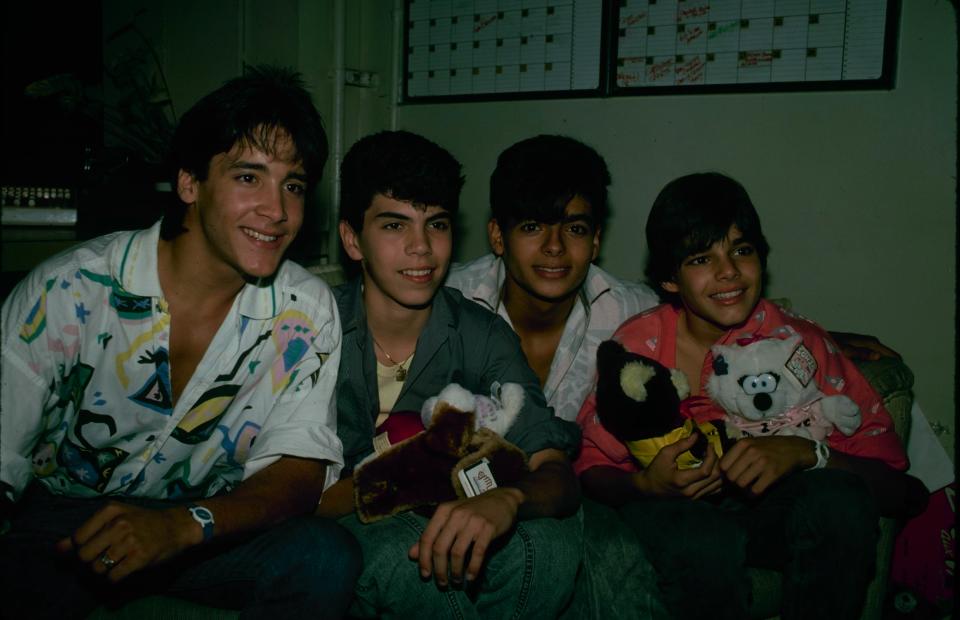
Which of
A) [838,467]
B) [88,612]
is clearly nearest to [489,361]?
[838,467]

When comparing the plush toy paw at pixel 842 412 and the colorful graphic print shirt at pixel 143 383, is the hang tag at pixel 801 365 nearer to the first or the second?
the plush toy paw at pixel 842 412

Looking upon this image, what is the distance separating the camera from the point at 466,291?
2096mm

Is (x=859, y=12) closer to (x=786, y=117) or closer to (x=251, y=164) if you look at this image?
(x=786, y=117)

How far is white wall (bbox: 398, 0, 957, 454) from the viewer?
7.05 feet

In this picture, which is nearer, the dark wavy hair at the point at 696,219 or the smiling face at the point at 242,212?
the smiling face at the point at 242,212

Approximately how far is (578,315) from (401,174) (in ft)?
2.41

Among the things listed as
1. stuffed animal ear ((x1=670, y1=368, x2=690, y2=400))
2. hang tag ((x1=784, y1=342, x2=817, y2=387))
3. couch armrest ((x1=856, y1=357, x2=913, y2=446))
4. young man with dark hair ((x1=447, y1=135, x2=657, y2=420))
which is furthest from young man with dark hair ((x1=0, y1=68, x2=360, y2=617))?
couch armrest ((x1=856, y1=357, x2=913, y2=446))

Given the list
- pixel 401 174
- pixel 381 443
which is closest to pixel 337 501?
pixel 381 443

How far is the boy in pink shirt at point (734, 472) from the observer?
1409 mm

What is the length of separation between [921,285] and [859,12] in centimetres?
93

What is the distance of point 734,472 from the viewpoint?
1.47m

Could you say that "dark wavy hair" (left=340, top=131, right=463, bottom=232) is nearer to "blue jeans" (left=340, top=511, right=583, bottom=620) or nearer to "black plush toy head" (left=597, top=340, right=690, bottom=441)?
"black plush toy head" (left=597, top=340, right=690, bottom=441)

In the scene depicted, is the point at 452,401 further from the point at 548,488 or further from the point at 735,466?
the point at 735,466

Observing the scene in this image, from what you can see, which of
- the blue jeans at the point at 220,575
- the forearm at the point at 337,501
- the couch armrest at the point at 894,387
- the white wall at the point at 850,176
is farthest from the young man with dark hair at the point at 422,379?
the white wall at the point at 850,176
